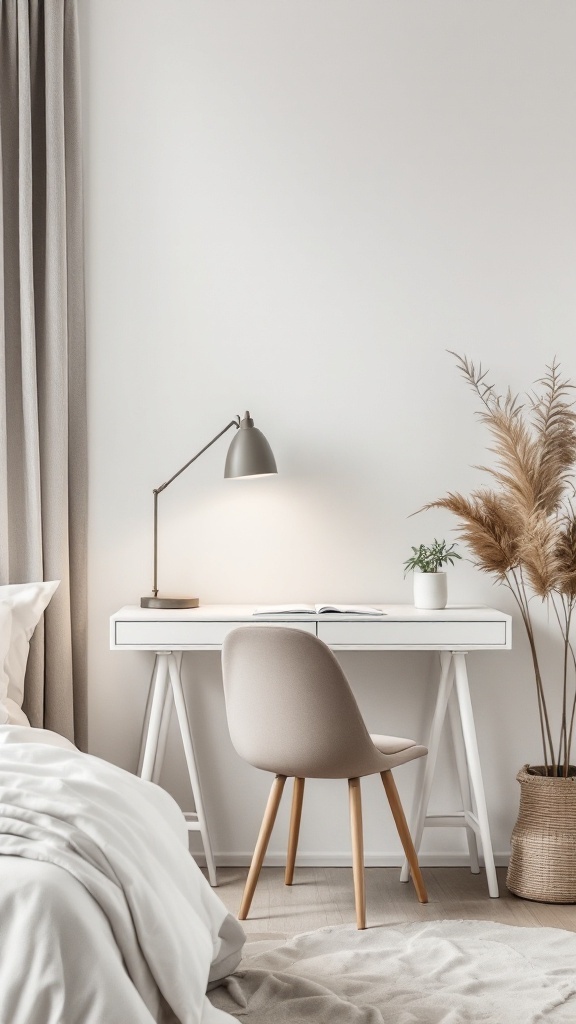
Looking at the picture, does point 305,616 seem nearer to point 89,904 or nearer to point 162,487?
point 162,487

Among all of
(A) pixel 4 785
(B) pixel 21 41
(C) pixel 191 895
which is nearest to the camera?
(A) pixel 4 785

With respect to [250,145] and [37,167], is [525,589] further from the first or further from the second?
[37,167]

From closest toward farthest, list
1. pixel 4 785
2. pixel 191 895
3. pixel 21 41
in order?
pixel 4 785, pixel 191 895, pixel 21 41

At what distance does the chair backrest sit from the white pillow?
2.10 ft

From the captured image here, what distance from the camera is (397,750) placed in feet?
9.03

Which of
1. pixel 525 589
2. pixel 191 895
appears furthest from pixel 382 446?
pixel 191 895

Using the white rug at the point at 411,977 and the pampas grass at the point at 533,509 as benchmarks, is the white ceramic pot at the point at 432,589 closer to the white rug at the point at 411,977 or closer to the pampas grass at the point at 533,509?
the pampas grass at the point at 533,509

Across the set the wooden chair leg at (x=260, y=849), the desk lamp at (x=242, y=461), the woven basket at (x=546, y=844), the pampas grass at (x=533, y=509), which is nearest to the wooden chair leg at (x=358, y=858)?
the wooden chair leg at (x=260, y=849)

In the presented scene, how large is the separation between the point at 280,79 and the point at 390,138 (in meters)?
0.44

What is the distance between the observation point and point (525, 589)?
3.34 meters

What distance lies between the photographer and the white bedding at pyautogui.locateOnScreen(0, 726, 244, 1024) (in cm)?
144

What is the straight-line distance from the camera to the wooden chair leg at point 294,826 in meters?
3.03

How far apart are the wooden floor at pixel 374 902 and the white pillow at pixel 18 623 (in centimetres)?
92

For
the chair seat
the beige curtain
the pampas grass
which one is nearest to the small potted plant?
the pampas grass
